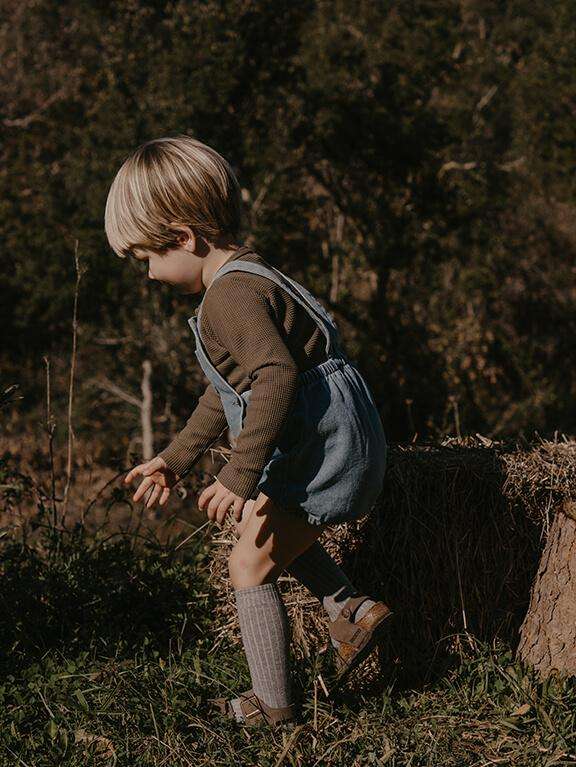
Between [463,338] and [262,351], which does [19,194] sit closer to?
[463,338]

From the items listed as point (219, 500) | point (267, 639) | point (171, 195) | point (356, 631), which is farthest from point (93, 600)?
point (171, 195)

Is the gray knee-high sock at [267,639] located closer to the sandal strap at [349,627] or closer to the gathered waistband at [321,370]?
the sandal strap at [349,627]

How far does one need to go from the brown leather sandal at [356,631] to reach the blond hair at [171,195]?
1121 millimetres

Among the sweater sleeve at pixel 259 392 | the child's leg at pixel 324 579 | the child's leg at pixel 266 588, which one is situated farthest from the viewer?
the child's leg at pixel 324 579

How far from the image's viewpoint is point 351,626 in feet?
8.92

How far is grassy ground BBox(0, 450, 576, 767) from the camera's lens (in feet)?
8.32

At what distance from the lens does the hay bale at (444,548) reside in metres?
3.08

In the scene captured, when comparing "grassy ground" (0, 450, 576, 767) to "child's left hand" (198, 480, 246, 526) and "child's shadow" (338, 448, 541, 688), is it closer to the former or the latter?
"child's shadow" (338, 448, 541, 688)

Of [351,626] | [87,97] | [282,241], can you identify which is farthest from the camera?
[87,97]

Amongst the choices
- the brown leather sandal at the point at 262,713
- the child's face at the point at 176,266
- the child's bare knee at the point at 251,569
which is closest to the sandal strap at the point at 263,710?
the brown leather sandal at the point at 262,713

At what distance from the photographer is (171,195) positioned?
2.49m

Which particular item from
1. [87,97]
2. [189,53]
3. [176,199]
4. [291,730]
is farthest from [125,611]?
[87,97]

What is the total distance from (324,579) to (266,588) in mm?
290

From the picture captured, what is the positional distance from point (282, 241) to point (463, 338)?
2.38 metres
